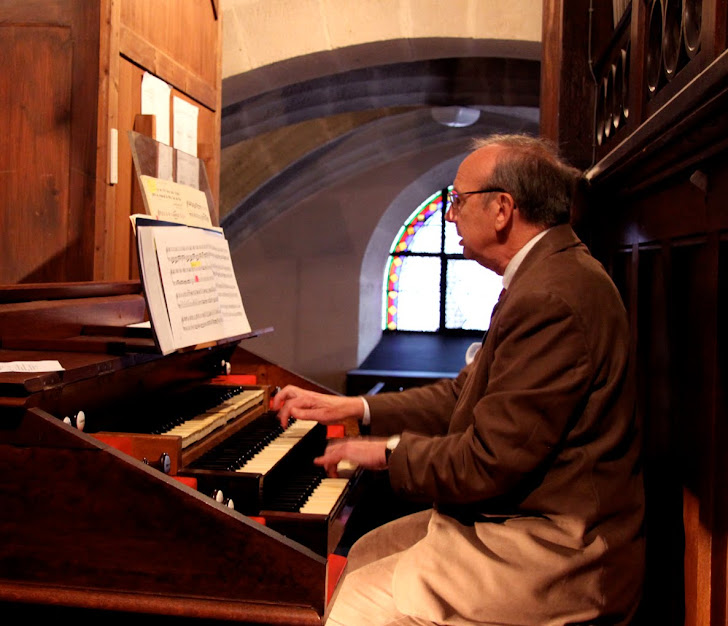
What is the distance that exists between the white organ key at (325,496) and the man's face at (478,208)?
769 millimetres

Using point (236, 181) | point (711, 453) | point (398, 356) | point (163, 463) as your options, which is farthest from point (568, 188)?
point (398, 356)

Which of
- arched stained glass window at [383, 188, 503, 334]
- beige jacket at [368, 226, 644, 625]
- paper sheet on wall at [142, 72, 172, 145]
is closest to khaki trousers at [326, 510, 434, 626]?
beige jacket at [368, 226, 644, 625]

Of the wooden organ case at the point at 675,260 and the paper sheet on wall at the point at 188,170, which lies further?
the paper sheet on wall at the point at 188,170

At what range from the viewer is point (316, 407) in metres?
2.61

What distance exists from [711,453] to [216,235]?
6.14 feet

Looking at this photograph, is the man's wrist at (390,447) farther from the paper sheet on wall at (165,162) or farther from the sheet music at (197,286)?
the paper sheet on wall at (165,162)

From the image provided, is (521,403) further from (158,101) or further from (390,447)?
(158,101)

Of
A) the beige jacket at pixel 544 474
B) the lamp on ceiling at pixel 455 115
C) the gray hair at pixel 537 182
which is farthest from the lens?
the lamp on ceiling at pixel 455 115

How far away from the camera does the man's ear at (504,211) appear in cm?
213

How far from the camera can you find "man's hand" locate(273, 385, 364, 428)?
258 cm

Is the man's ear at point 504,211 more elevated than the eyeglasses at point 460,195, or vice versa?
the eyeglasses at point 460,195

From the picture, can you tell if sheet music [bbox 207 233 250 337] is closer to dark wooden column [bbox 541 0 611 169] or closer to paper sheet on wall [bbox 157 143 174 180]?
paper sheet on wall [bbox 157 143 174 180]

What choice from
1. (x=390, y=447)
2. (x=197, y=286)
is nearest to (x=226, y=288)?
(x=197, y=286)

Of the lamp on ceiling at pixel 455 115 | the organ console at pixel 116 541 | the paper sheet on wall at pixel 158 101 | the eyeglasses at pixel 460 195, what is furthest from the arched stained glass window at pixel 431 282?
the organ console at pixel 116 541
